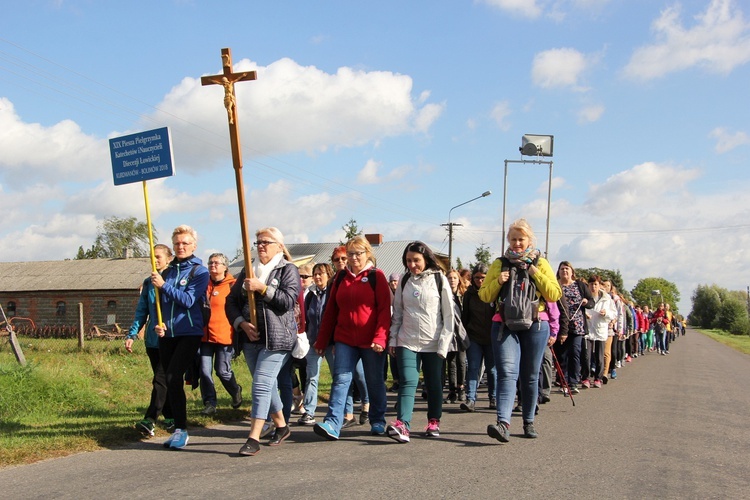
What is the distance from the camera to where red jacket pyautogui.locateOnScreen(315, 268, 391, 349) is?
689 centimetres

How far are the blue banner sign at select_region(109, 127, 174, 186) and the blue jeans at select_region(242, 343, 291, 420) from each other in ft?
6.63

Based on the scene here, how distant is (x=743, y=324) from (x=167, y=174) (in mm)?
85733

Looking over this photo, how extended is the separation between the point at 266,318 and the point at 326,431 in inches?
45.6

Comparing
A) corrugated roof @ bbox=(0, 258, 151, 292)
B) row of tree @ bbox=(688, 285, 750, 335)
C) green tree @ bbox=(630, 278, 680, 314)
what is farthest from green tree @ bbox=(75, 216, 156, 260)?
green tree @ bbox=(630, 278, 680, 314)

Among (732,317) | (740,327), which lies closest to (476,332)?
(740,327)

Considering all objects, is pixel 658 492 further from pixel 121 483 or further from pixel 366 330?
pixel 121 483

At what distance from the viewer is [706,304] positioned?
11994 centimetres

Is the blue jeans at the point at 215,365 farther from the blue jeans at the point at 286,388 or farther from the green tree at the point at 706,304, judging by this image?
the green tree at the point at 706,304

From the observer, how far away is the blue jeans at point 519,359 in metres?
6.80

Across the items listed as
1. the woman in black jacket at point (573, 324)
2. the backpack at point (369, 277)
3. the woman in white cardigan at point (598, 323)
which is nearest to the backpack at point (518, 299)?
the backpack at point (369, 277)

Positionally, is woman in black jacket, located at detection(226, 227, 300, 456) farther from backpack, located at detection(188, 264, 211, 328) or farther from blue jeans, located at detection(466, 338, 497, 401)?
blue jeans, located at detection(466, 338, 497, 401)

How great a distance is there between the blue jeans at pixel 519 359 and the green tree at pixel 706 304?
117m

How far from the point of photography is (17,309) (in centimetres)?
5250

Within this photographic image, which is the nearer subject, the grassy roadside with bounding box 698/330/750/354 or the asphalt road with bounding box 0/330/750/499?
the asphalt road with bounding box 0/330/750/499
